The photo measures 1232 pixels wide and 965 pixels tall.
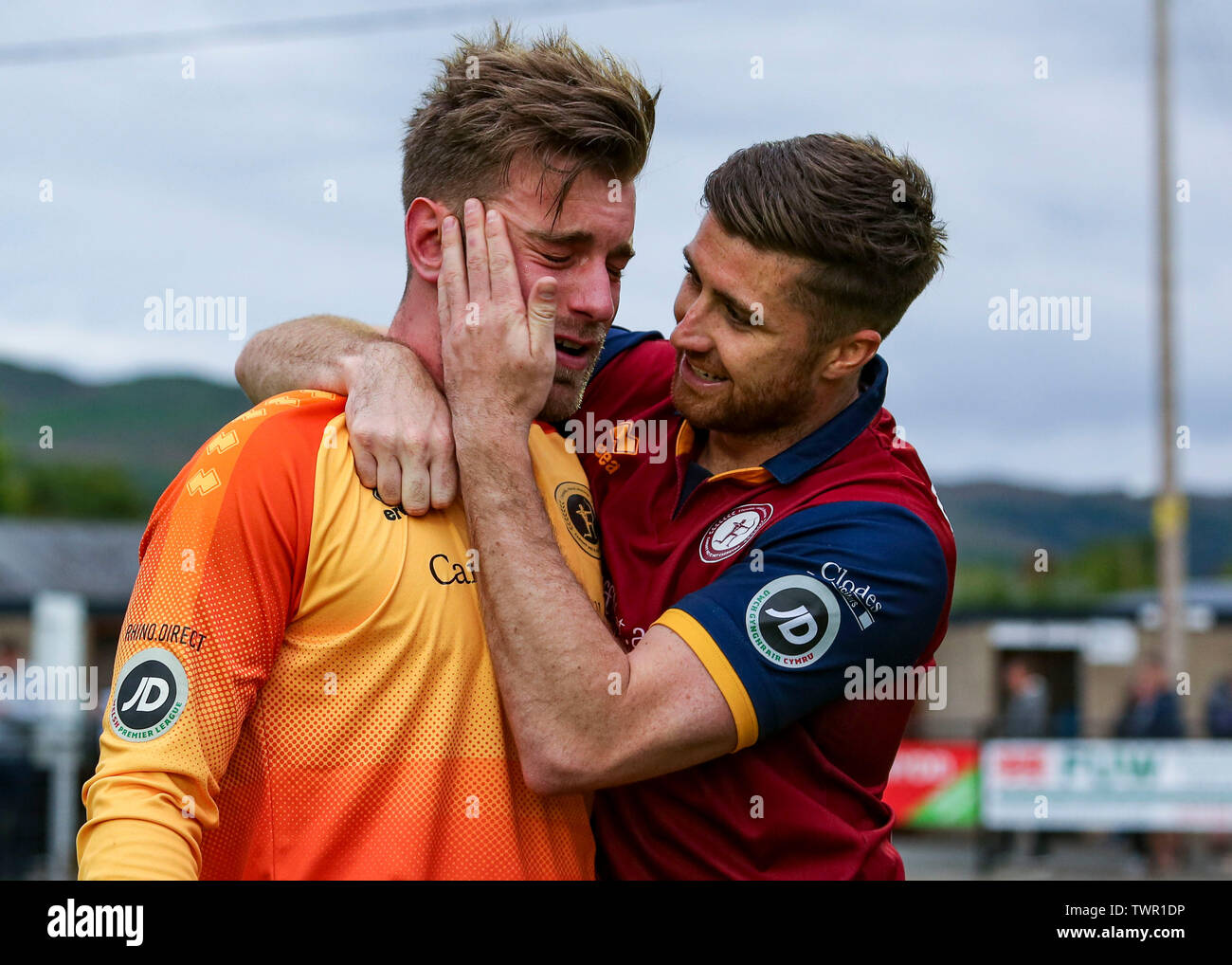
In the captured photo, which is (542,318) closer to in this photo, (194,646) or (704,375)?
(704,375)

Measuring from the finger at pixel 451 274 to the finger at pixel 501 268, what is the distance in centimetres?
7

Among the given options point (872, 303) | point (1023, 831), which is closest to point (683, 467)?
point (872, 303)

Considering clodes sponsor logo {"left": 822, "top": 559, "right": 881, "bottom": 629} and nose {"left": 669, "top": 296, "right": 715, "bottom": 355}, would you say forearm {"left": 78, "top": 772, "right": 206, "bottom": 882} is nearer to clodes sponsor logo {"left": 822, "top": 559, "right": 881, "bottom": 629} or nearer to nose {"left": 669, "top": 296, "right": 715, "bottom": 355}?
clodes sponsor logo {"left": 822, "top": 559, "right": 881, "bottom": 629}

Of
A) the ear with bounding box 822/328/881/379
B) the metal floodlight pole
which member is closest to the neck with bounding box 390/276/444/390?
the ear with bounding box 822/328/881/379

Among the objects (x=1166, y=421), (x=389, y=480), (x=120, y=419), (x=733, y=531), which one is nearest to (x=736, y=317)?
(x=733, y=531)

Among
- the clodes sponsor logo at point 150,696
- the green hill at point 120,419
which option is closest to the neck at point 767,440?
the clodes sponsor logo at point 150,696

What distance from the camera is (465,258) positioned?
305 centimetres

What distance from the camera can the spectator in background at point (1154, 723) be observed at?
12.2 metres

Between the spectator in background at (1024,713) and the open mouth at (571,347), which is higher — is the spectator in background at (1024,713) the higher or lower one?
the lower one

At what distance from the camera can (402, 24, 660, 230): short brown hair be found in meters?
3.06

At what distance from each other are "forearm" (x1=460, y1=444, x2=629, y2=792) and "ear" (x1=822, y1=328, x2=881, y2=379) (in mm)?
943

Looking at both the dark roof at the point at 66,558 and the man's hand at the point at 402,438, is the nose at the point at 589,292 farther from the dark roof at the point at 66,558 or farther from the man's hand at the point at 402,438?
the dark roof at the point at 66,558
